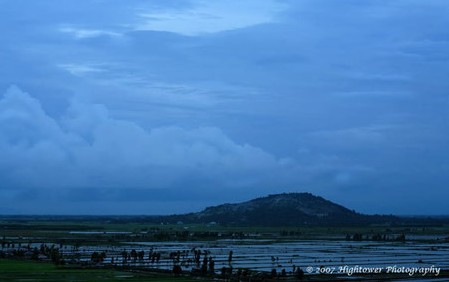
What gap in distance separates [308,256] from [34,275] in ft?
83.8

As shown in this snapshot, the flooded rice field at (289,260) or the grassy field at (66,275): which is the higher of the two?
the flooded rice field at (289,260)

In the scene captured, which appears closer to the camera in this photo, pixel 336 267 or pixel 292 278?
pixel 292 278

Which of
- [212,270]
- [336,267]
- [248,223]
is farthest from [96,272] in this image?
[248,223]

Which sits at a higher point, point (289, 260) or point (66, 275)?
point (289, 260)

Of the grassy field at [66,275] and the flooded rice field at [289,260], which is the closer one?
the grassy field at [66,275]

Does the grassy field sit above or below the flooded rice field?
below

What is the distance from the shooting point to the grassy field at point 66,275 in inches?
1565

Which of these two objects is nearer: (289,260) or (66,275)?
(66,275)

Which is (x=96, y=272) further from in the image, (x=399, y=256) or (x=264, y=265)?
(x=399, y=256)

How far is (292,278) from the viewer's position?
4200 cm

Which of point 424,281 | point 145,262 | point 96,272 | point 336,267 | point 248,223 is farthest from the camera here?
point 248,223

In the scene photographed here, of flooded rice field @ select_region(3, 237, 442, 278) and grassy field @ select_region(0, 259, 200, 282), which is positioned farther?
flooded rice field @ select_region(3, 237, 442, 278)

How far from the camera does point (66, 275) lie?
41719 mm

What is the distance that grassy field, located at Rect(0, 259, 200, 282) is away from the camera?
39.8m
